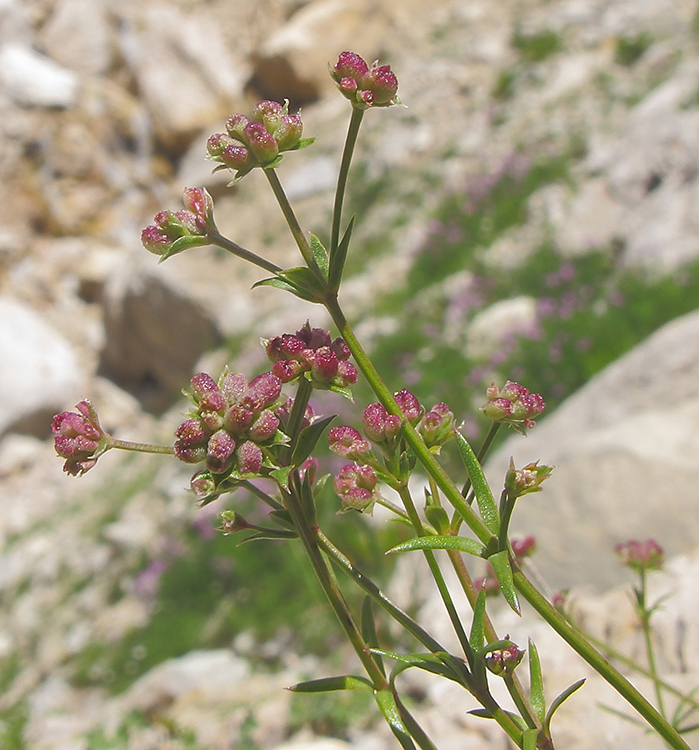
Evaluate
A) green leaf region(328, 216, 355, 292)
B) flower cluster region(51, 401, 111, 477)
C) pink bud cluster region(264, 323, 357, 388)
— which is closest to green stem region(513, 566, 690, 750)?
pink bud cluster region(264, 323, 357, 388)

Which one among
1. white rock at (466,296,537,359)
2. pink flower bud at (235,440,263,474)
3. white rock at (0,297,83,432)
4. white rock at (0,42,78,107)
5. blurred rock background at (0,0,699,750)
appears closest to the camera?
pink flower bud at (235,440,263,474)

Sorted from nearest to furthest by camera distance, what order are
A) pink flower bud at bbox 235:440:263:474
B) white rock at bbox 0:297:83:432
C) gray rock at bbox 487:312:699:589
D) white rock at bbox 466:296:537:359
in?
pink flower bud at bbox 235:440:263:474
gray rock at bbox 487:312:699:589
white rock at bbox 466:296:537:359
white rock at bbox 0:297:83:432

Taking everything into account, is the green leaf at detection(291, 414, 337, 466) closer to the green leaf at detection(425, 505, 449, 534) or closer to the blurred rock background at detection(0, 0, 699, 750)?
the green leaf at detection(425, 505, 449, 534)

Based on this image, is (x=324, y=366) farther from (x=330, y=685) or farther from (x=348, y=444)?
(x=330, y=685)

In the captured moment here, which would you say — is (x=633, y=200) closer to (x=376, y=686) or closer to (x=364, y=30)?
(x=376, y=686)

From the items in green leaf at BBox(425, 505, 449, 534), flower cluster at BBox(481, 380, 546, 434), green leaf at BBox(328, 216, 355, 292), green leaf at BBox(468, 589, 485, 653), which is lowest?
green leaf at BBox(468, 589, 485, 653)
